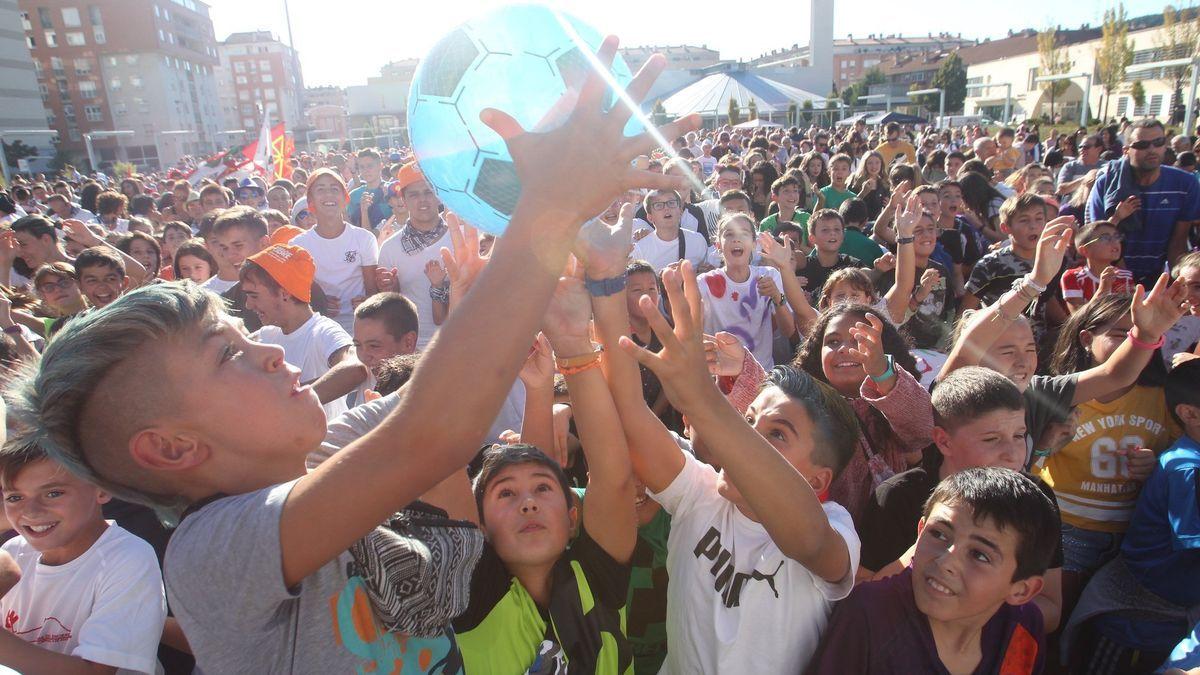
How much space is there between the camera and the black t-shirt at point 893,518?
2.14 metres

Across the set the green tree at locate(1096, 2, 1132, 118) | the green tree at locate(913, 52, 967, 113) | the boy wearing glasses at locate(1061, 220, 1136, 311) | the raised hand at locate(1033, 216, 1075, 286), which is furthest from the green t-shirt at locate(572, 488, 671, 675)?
the green tree at locate(913, 52, 967, 113)

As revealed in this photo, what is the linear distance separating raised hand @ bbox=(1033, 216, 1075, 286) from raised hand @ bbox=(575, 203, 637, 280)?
2203 mm

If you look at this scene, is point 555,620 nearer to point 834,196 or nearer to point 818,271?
point 818,271

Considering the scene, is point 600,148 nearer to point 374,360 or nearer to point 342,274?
point 374,360

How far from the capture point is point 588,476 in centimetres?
212

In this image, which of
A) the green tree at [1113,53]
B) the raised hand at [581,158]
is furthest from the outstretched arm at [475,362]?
the green tree at [1113,53]

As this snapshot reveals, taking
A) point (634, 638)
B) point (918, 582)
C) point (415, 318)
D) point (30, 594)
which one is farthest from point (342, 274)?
point (918, 582)

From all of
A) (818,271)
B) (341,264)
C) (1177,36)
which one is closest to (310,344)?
(341,264)

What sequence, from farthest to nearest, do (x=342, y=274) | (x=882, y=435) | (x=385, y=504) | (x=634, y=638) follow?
(x=342, y=274)
(x=882, y=435)
(x=634, y=638)
(x=385, y=504)

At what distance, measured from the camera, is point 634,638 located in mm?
2277

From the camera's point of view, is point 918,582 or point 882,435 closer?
point 918,582

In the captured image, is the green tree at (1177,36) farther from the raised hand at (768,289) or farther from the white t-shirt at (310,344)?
the white t-shirt at (310,344)

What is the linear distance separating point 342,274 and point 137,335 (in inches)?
160

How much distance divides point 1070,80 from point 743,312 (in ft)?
169
